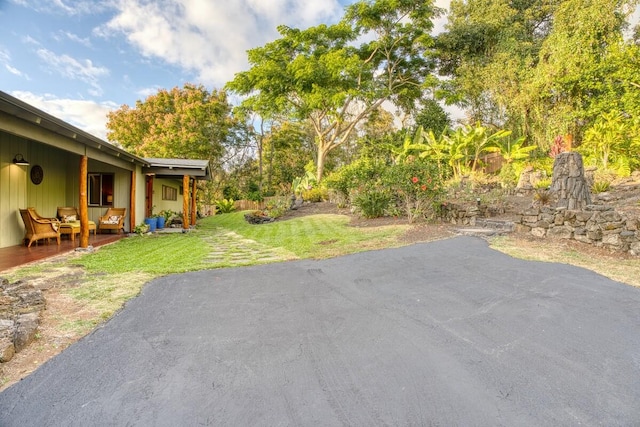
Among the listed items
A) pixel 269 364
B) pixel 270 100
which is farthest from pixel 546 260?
pixel 270 100

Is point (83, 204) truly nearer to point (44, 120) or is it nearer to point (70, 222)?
point (70, 222)

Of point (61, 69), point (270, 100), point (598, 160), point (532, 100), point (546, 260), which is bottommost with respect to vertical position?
point (546, 260)

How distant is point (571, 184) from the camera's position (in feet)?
24.9

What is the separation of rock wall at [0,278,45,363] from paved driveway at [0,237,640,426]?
1.45 ft

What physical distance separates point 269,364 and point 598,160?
616 inches

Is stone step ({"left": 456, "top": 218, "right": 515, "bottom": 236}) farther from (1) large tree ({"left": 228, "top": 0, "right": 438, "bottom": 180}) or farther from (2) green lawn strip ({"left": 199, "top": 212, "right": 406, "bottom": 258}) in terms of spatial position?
(1) large tree ({"left": 228, "top": 0, "right": 438, "bottom": 180})

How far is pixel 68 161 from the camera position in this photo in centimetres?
991

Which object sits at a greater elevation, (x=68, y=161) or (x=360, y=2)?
(x=360, y=2)

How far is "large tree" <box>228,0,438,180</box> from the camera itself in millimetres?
18219

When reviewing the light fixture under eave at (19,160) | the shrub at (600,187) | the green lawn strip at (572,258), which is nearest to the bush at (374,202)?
the green lawn strip at (572,258)

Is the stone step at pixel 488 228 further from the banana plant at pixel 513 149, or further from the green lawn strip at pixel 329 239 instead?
the banana plant at pixel 513 149

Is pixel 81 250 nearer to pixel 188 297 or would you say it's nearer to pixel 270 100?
pixel 188 297

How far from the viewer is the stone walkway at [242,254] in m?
6.34

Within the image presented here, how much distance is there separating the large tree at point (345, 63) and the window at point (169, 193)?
7.00m
